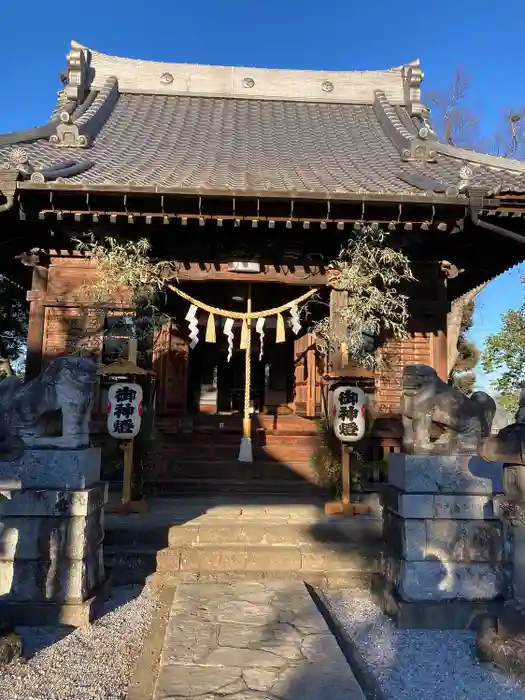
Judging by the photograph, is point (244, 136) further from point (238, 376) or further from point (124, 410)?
point (124, 410)

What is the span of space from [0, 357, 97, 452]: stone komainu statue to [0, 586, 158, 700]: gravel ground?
1.53m

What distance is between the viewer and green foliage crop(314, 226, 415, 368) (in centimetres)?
804

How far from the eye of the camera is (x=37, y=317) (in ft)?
28.5

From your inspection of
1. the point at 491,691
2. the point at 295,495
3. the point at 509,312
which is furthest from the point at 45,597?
the point at 509,312

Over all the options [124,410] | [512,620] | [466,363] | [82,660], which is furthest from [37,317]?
[466,363]

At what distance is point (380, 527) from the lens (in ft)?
21.2

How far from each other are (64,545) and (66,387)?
4.41 feet

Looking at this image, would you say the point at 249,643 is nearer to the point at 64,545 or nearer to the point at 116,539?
the point at 64,545

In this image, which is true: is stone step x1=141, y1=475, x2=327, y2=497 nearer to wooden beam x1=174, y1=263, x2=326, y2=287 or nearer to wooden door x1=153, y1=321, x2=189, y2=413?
wooden door x1=153, y1=321, x2=189, y2=413

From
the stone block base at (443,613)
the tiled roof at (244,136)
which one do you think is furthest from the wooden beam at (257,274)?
the stone block base at (443,613)

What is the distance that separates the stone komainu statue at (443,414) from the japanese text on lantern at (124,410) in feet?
13.1

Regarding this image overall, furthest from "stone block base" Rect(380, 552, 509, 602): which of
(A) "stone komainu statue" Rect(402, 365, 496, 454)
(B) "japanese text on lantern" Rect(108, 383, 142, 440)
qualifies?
(B) "japanese text on lantern" Rect(108, 383, 142, 440)

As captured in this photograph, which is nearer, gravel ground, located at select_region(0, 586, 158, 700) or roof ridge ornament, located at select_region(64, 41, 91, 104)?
gravel ground, located at select_region(0, 586, 158, 700)

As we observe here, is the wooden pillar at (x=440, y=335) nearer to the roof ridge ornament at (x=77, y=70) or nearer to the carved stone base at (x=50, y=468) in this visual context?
the carved stone base at (x=50, y=468)
